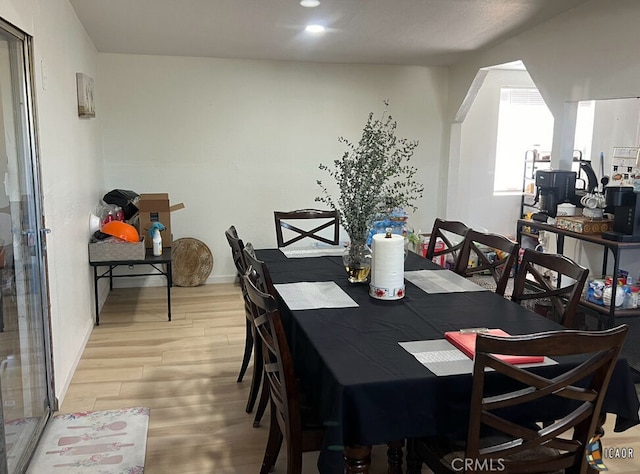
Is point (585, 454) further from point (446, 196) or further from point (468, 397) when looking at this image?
point (446, 196)

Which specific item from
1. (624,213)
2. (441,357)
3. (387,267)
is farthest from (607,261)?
(441,357)

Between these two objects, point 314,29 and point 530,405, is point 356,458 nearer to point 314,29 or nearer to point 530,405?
point 530,405

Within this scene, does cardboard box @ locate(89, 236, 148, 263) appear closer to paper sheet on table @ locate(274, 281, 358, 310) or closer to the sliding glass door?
the sliding glass door

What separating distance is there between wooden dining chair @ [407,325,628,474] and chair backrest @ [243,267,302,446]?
0.45 m

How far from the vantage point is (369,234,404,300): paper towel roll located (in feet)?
8.20

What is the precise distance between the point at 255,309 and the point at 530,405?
1.08 m

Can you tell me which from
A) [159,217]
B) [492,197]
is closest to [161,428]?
[159,217]

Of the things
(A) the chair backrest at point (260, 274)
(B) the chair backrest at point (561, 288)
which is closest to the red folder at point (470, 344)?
(B) the chair backrest at point (561, 288)

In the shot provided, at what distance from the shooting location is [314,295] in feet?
8.80

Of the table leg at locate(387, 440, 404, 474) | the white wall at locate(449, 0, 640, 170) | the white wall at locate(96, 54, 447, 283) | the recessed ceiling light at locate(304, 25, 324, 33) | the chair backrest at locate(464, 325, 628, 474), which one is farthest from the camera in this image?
the white wall at locate(96, 54, 447, 283)

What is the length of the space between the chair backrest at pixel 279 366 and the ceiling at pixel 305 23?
8.01 feet

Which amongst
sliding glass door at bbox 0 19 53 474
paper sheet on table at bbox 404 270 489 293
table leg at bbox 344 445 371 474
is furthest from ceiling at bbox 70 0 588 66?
table leg at bbox 344 445 371 474

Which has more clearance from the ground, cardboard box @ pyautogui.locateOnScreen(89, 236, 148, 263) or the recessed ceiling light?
the recessed ceiling light

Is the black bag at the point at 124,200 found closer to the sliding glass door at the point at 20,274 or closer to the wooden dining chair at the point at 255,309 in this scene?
the sliding glass door at the point at 20,274
